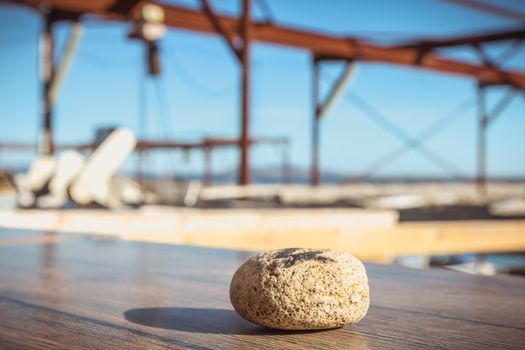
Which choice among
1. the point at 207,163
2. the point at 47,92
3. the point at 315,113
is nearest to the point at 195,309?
the point at 47,92

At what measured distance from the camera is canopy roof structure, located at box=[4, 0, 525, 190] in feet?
20.1

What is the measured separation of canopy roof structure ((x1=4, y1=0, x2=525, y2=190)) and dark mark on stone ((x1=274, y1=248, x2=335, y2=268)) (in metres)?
5.13

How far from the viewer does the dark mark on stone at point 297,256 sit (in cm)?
103

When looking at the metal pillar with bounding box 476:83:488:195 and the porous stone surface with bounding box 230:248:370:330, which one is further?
the metal pillar with bounding box 476:83:488:195

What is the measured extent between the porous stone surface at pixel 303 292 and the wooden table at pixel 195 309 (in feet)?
0.09

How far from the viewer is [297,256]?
1053mm

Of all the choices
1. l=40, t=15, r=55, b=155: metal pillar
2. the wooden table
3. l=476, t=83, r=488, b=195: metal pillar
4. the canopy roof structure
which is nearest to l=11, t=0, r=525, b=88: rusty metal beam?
the canopy roof structure

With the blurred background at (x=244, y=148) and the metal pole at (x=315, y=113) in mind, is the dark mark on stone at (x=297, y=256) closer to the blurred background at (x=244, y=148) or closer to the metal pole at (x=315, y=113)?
the blurred background at (x=244, y=148)

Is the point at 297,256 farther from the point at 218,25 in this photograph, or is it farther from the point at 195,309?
the point at 218,25

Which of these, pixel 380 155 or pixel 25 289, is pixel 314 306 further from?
pixel 380 155

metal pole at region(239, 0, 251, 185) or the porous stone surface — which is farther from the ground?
metal pole at region(239, 0, 251, 185)

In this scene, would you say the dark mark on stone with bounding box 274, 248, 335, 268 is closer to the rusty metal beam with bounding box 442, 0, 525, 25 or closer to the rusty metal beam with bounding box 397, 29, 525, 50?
the rusty metal beam with bounding box 397, 29, 525, 50

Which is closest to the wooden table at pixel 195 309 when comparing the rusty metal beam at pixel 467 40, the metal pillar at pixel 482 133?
the rusty metal beam at pixel 467 40

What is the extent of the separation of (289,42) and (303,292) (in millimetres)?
7095
